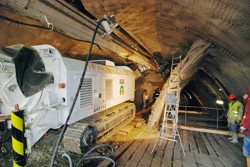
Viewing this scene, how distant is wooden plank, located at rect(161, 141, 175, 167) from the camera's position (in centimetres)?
479

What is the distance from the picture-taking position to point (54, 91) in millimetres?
4094

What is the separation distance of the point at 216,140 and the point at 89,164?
18.7 feet

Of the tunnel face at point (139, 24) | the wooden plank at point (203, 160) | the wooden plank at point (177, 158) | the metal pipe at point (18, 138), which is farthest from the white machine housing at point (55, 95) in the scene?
the wooden plank at point (203, 160)

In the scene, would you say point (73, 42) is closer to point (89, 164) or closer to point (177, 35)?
point (177, 35)

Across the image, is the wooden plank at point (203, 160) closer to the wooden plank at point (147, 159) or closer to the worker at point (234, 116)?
the wooden plank at point (147, 159)

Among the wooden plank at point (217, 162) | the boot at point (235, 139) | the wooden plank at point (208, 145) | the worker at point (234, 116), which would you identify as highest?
the worker at point (234, 116)

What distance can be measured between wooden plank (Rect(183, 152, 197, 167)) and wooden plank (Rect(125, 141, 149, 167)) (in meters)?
1.44

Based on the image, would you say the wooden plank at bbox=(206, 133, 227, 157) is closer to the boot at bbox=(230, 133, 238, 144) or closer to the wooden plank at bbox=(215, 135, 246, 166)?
the wooden plank at bbox=(215, 135, 246, 166)

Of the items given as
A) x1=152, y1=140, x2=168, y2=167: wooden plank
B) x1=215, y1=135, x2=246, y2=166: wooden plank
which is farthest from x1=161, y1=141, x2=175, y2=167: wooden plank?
x1=215, y1=135, x2=246, y2=166: wooden plank

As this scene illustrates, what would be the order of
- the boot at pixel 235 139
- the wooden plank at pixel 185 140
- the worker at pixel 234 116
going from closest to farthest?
the wooden plank at pixel 185 140 → the worker at pixel 234 116 → the boot at pixel 235 139

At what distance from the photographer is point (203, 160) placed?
5.11 meters

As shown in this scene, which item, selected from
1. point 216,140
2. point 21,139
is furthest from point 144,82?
point 21,139

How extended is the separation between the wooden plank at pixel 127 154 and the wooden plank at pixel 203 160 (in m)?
2.19

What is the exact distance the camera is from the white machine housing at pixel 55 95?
2984 millimetres
